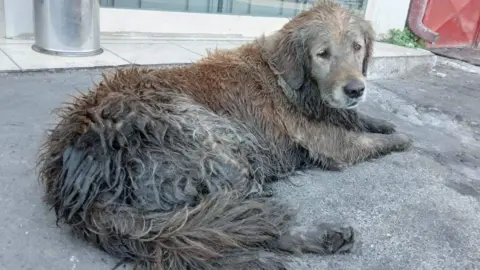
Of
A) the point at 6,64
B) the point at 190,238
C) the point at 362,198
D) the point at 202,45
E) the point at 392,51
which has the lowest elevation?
the point at 362,198

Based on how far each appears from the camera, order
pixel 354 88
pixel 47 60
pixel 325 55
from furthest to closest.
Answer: pixel 47 60 → pixel 325 55 → pixel 354 88

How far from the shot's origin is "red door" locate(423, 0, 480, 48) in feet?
23.3

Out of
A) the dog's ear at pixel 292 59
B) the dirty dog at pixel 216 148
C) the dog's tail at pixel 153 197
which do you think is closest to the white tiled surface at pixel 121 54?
the dog's ear at pixel 292 59

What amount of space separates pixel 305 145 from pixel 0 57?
286cm

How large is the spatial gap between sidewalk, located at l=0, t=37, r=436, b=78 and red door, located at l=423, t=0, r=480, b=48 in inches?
58.1

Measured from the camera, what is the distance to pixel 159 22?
211 inches

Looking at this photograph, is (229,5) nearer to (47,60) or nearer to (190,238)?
(47,60)

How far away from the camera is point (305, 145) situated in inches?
107

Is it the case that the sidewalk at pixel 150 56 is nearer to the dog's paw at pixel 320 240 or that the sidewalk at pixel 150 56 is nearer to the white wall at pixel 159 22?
the white wall at pixel 159 22

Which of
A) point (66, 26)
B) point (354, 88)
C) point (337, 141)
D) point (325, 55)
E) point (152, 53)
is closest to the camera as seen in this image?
point (354, 88)

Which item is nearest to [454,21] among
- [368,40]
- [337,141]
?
[368,40]

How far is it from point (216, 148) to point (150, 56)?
99.1 inches

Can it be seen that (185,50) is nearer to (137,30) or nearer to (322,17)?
(137,30)

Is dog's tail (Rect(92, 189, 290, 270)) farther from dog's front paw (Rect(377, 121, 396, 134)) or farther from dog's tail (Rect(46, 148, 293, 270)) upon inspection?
dog's front paw (Rect(377, 121, 396, 134))
